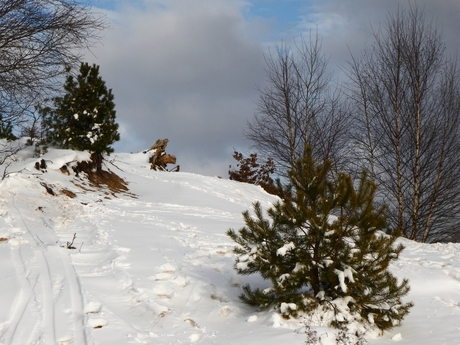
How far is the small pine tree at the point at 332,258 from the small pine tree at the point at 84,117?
10.7m

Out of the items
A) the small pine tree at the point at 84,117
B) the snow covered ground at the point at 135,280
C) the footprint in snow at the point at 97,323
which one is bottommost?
the footprint in snow at the point at 97,323

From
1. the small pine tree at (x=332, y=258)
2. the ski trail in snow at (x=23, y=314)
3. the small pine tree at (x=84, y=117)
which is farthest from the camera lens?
the small pine tree at (x=84, y=117)

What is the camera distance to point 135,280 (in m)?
6.39

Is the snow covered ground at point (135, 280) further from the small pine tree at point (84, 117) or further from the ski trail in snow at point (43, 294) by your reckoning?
the small pine tree at point (84, 117)

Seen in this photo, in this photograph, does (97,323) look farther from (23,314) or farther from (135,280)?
(135,280)

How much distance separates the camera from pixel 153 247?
8.12m

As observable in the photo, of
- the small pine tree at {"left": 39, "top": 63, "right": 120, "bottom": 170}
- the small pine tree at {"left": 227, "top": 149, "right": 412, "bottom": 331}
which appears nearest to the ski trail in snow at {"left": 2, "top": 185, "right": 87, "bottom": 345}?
the small pine tree at {"left": 227, "top": 149, "right": 412, "bottom": 331}

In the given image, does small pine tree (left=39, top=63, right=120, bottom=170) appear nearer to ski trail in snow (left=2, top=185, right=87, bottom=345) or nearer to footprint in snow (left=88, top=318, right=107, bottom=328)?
ski trail in snow (left=2, top=185, right=87, bottom=345)

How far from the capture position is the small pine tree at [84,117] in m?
14.8

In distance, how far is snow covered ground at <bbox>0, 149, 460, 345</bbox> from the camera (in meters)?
5.02

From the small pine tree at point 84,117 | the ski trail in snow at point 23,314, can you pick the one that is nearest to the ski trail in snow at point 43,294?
the ski trail in snow at point 23,314

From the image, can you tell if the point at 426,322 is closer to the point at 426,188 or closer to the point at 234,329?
the point at 234,329

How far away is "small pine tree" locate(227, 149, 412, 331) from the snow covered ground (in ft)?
0.91

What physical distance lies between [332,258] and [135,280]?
2.67 m
